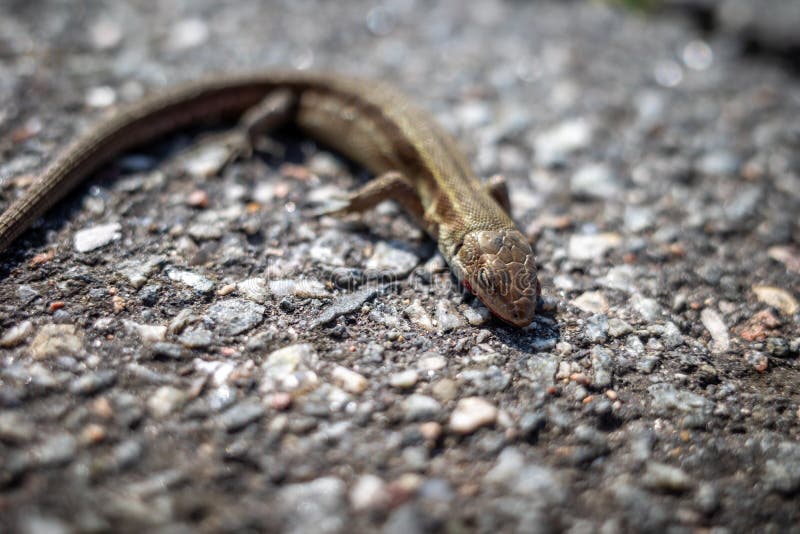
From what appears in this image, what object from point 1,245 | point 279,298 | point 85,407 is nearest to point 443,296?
point 279,298

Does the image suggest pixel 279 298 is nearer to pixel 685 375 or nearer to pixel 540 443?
pixel 540 443

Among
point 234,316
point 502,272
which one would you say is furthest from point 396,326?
point 234,316

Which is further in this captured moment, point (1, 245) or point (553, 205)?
point (553, 205)

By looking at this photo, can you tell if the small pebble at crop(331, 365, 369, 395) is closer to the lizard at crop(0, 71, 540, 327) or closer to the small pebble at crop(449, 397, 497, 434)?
the small pebble at crop(449, 397, 497, 434)

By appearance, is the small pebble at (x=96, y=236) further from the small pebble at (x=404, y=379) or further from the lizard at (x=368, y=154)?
the small pebble at (x=404, y=379)

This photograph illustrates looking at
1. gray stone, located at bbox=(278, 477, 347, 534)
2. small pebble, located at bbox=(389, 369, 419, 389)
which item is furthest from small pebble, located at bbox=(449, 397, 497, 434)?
gray stone, located at bbox=(278, 477, 347, 534)

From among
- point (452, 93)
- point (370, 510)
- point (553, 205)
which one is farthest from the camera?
point (452, 93)

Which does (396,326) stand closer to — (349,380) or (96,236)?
(349,380)
